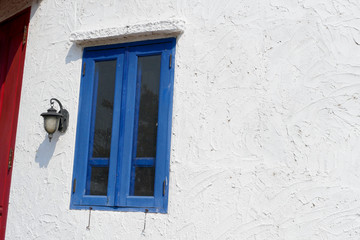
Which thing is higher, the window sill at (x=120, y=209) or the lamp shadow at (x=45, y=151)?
the lamp shadow at (x=45, y=151)

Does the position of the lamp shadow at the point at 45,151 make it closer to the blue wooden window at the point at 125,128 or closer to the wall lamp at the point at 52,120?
the wall lamp at the point at 52,120

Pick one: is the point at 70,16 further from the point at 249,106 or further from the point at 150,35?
the point at 249,106

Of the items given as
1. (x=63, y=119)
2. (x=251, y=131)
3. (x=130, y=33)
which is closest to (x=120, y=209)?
(x=63, y=119)

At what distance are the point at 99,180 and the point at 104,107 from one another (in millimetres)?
630

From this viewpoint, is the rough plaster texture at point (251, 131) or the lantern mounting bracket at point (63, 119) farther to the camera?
the lantern mounting bracket at point (63, 119)

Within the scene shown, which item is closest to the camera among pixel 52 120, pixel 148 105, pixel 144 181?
pixel 144 181

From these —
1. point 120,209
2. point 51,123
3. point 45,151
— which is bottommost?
point 120,209

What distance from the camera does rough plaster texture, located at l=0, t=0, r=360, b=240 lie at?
3.95 m

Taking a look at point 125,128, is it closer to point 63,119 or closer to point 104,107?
point 104,107

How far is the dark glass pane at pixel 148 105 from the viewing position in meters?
4.62

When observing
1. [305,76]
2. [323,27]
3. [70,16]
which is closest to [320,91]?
[305,76]

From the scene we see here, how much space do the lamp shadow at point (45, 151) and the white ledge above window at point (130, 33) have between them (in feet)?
2.89

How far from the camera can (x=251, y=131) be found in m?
4.23

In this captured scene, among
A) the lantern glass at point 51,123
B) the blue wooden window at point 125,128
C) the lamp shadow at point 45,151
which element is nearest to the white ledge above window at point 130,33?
the blue wooden window at point 125,128
